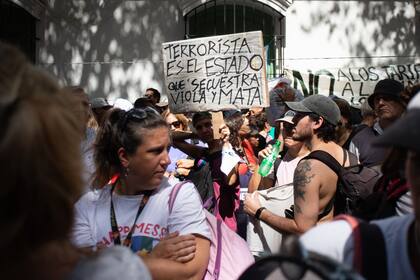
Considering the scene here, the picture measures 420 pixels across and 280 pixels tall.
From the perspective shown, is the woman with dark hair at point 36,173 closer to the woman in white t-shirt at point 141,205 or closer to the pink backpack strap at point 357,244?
the pink backpack strap at point 357,244

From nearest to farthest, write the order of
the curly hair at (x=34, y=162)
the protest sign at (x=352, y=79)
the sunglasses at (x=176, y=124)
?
the curly hair at (x=34, y=162), the sunglasses at (x=176, y=124), the protest sign at (x=352, y=79)

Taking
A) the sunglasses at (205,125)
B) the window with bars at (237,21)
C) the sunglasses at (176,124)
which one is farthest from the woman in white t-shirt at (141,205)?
the window with bars at (237,21)

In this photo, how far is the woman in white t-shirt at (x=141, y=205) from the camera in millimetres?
2369

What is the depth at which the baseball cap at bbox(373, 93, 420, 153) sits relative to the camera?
1.26 meters

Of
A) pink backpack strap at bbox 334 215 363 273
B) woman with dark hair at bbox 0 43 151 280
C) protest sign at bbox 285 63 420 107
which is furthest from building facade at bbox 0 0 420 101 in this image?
woman with dark hair at bbox 0 43 151 280

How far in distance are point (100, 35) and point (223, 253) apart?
962 centimetres

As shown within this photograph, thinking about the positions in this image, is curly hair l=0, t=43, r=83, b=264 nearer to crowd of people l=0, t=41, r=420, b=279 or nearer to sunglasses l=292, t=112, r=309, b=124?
crowd of people l=0, t=41, r=420, b=279

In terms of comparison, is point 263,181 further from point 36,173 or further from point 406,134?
point 36,173

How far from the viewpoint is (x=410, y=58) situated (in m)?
11.6

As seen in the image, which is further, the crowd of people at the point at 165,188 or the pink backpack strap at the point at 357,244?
the pink backpack strap at the point at 357,244

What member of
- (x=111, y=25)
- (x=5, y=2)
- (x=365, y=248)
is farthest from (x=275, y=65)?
(x=365, y=248)

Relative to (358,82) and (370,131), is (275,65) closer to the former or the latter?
(358,82)

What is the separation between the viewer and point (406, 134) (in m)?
1.28

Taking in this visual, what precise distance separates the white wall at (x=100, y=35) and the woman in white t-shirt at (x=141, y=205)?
350 inches
